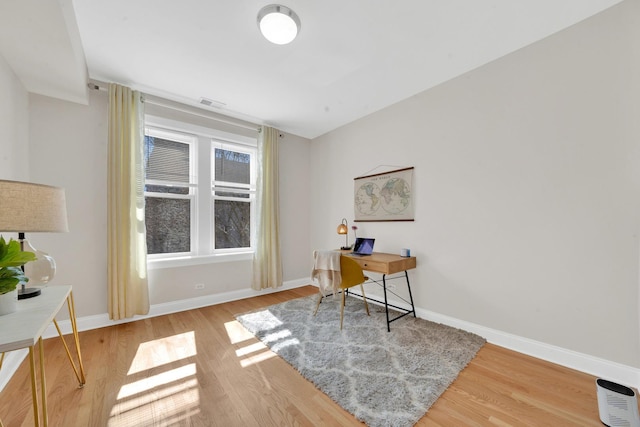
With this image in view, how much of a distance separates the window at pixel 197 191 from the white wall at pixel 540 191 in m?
2.38

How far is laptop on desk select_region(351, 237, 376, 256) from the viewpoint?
3.09m

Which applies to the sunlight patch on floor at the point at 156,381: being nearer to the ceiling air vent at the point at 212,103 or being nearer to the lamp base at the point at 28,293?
the lamp base at the point at 28,293

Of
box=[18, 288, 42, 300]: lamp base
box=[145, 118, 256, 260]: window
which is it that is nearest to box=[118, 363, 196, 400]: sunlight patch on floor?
box=[18, 288, 42, 300]: lamp base

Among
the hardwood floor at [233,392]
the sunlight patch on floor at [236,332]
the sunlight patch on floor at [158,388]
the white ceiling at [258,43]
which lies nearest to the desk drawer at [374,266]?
the hardwood floor at [233,392]

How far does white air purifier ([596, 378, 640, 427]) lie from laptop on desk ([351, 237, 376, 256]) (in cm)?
201

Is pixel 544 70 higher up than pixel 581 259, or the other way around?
pixel 544 70

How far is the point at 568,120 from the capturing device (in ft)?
6.38

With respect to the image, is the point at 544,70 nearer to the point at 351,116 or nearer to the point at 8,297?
the point at 351,116

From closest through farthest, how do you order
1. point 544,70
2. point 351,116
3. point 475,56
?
point 544,70 < point 475,56 < point 351,116

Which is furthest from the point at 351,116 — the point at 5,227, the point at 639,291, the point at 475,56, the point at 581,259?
the point at 5,227

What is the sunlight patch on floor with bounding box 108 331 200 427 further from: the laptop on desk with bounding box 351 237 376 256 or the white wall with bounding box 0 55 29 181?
the laptop on desk with bounding box 351 237 376 256

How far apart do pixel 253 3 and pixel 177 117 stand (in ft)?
A: 6.41

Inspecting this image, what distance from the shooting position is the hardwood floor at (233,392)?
1.44 metres

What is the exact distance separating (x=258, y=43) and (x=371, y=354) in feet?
9.15
